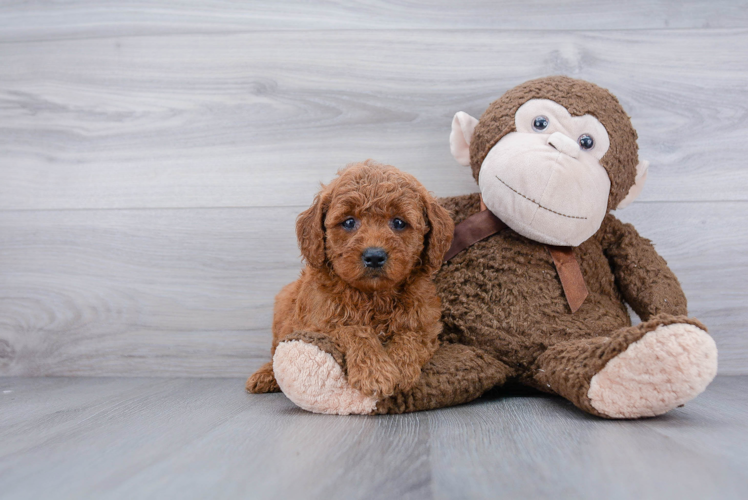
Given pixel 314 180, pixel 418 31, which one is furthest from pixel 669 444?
pixel 418 31

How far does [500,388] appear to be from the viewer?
1.24 meters

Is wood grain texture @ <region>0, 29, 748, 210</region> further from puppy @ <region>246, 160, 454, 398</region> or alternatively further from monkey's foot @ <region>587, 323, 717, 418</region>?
monkey's foot @ <region>587, 323, 717, 418</region>

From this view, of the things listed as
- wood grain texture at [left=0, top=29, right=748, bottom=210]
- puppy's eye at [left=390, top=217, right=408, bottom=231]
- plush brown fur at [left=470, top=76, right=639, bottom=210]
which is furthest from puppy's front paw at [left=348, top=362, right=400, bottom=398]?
wood grain texture at [left=0, top=29, right=748, bottom=210]

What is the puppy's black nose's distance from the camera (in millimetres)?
958

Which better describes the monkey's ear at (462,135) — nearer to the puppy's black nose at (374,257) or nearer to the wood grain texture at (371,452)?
the puppy's black nose at (374,257)

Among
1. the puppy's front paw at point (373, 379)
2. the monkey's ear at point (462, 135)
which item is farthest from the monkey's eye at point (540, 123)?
the puppy's front paw at point (373, 379)

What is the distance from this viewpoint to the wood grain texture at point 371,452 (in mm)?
657

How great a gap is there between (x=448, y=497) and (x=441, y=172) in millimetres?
1017

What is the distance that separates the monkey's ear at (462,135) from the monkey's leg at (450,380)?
47 cm

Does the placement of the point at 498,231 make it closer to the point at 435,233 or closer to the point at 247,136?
Answer: the point at 435,233

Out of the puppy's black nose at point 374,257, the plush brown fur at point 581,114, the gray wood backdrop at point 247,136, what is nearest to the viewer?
the puppy's black nose at point 374,257

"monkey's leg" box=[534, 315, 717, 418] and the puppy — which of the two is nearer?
"monkey's leg" box=[534, 315, 717, 418]

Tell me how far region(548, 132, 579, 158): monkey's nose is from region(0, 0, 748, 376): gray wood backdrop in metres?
0.40

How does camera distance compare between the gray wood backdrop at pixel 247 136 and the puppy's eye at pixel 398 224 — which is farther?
the gray wood backdrop at pixel 247 136
